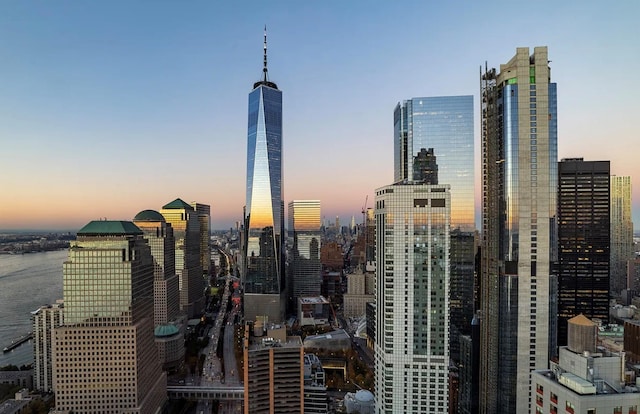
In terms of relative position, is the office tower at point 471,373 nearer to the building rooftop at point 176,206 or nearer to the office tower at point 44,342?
the office tower at point 44,342

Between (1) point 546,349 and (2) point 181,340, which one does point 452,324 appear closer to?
(1) point 546,349

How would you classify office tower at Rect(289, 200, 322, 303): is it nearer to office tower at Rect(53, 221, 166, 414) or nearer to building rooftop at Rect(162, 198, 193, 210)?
building rooftop at Rect(162, 198, 193, 210)

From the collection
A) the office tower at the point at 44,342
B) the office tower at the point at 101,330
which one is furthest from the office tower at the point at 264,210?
the office tower at the point at 101,330

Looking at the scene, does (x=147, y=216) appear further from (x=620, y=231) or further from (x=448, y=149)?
(x=620, y=231)

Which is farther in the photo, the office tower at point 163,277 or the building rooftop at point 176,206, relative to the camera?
the building rooftop at point 176,206

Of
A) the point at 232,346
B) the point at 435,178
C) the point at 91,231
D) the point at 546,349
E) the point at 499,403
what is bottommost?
the point at 232,346

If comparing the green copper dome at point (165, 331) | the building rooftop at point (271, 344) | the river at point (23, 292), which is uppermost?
the building rooftop at point (271, 344)

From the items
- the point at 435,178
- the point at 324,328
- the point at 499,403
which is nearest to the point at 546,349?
the point at 499,403
